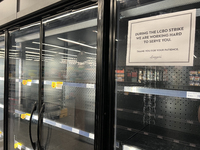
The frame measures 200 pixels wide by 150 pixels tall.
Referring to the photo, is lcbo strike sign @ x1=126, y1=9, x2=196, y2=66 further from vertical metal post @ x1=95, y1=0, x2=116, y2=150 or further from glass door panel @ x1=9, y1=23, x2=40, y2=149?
glass door panel @ x1=9, y1=23, x2=40, y2=149

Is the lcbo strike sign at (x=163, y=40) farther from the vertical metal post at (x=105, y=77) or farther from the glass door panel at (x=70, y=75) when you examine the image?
the glass door panel at (x=70, y=75)

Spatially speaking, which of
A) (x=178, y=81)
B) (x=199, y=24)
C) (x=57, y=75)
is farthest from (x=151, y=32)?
(x=57, y=75)

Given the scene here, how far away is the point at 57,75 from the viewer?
173cm

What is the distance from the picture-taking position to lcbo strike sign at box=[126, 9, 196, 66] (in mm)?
753

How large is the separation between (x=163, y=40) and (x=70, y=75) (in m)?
1.06

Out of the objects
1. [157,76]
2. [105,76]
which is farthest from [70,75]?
[157,76]

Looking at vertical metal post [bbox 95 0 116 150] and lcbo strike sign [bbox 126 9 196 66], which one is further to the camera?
vertical metal post [bbox 95 0 116 150]

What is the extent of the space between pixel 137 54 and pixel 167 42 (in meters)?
0.18

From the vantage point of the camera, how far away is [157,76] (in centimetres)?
116

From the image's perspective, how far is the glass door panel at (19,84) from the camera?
1.97m

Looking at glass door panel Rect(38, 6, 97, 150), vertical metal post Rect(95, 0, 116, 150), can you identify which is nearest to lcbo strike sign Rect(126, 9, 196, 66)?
vertical metal post Rect(95, 0, 116, 150)

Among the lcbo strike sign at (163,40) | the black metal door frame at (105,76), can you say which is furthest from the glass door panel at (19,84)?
the lcbo strike sign at (163,40)

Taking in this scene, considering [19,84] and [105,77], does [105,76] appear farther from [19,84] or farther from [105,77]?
[19,84]

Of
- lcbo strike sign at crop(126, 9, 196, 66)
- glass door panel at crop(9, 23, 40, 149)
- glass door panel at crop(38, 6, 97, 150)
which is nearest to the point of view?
lcbo strike sign at crop(126, 9, 196, 66)
